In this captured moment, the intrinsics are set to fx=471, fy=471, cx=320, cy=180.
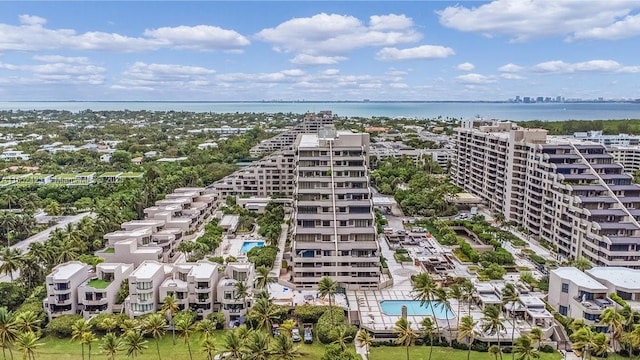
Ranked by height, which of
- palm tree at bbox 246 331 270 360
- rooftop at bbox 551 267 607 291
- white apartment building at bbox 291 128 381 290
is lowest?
palm tree at bbox 246 331 270 360

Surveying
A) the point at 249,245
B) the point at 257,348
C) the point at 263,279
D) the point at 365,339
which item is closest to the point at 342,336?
the point at 365,339

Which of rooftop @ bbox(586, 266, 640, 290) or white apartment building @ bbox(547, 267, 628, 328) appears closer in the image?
white apartment building @ bbox(547, 267, 628, 328)

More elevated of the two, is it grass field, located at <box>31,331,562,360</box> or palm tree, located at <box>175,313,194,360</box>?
palm tree, located at <box>175,313,194,360</box>

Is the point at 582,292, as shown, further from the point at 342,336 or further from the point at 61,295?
the point at 61,295

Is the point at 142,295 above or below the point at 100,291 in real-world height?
below

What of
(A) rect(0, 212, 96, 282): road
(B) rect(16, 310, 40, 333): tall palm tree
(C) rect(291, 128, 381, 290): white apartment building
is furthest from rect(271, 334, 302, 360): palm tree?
(A) rect(0, 212, 96, 282): road

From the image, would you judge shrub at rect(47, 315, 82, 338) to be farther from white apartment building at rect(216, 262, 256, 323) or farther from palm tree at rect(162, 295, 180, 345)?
white apartment building at rect(216, 262, 256, 323)

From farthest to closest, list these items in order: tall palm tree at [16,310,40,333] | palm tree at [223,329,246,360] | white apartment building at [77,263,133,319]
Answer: white apartment building at [77,263,133,319], tall palm tree at [16,310,40,333], palm tree at [223,329,246,360]

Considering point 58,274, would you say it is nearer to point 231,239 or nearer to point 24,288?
point 24,288
